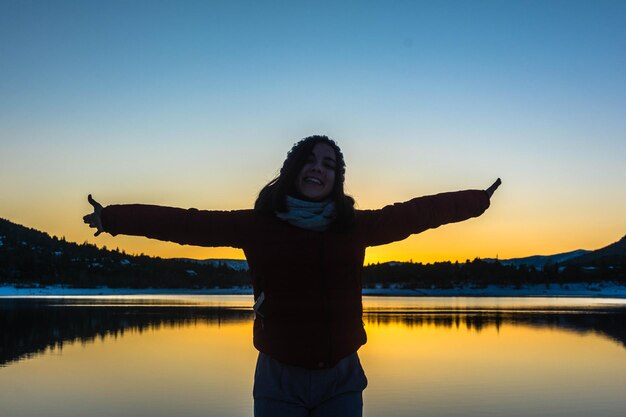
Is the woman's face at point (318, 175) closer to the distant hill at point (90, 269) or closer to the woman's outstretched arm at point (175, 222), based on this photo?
the woman's outstretched arm at point (175, 222)

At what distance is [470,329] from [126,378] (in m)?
16.4

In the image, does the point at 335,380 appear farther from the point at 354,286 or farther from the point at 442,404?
the point at 442,404

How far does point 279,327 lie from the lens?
99.9 inches

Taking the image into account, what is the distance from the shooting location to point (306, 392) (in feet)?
8.19

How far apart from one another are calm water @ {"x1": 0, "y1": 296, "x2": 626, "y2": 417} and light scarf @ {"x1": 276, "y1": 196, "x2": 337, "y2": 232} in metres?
8.09

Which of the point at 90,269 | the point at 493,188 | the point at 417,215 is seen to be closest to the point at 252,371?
the point at 493,188

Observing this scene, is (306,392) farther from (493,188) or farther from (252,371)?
(252,371)

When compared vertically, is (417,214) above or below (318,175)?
below

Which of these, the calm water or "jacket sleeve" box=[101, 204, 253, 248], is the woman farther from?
the calm water

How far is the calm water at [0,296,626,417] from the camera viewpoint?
10.8m

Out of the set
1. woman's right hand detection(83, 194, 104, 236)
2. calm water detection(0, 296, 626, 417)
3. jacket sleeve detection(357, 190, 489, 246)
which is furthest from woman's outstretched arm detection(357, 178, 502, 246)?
calm water detection(0, 296, 626, 417)

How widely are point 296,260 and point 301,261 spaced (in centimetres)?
2

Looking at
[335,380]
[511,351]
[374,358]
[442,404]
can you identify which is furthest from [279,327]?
[511,351]

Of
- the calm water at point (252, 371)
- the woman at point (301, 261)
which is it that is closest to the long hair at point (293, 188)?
the woman at point (301, 261)
